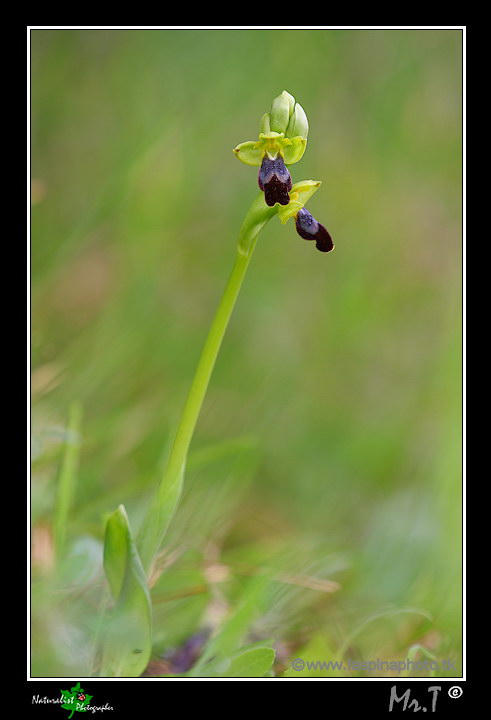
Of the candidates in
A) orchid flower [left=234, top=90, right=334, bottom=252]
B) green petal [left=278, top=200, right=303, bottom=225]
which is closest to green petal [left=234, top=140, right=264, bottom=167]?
orchid flower [left=234, top=90, right=334, bottom=252]

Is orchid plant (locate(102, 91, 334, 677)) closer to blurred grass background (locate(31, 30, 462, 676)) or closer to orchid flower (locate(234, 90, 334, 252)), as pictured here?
orchid flower (locate(234, 90, 334, 252))

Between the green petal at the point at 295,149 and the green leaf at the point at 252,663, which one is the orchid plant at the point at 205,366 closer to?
the green petal at the point at 295,149

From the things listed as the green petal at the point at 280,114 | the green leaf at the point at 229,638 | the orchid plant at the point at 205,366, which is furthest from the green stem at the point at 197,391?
the green leaf at the point at 229,638

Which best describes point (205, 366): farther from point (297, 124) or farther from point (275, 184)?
point (297, 124)

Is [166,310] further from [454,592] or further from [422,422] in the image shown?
[454,592]

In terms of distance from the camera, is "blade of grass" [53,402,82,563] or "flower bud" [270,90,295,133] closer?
"flower bud" [270,90,295,133]

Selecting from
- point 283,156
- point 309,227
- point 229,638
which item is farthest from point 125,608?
point 283,156

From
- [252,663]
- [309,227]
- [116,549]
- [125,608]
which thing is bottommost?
[252,663]
